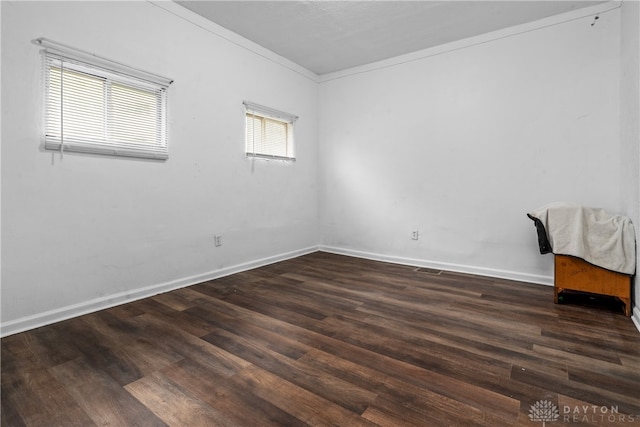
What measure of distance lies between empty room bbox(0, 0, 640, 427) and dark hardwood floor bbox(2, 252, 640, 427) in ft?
0.05

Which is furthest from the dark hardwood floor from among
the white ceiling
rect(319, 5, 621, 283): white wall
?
the white ceiling

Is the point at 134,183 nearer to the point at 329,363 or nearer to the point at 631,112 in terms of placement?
the point at 329,363

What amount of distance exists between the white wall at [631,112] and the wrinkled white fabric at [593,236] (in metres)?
0.08

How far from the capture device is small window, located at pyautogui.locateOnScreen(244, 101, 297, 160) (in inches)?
154

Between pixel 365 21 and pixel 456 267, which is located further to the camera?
pixel 456 267

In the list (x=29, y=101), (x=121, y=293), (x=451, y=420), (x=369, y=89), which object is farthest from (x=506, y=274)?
(x=29, y=101)

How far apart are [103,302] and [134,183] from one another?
3.48 ft

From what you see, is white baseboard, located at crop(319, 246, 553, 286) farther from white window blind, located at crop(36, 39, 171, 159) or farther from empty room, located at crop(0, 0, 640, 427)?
white window blind, located at crop(36, 39, 171, 159)

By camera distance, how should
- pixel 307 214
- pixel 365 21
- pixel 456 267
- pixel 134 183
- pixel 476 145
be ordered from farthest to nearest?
pixel 307 214, pixel 456 267, pixel 476 145, pixel 365 21, pixel 134 183

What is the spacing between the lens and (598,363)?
175 centimetres

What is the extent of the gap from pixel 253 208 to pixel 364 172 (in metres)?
1.74

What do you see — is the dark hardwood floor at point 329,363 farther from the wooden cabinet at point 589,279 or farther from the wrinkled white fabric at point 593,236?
the wrinkled white fabric at point 593,236

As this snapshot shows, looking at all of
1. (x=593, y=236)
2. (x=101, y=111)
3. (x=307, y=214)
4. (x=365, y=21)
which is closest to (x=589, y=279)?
(x=593, y=236)

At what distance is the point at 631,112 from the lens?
2518 millimetres
